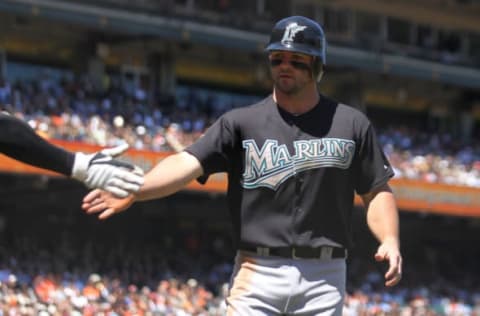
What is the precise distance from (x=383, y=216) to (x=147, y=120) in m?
15.2

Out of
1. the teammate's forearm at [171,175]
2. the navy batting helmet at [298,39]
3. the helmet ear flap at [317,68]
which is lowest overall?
the teammate's forearm at [171,175]

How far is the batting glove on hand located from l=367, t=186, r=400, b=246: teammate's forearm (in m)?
1.20

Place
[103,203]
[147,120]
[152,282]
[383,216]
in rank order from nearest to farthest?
[103,203], [383,216], [152,282], [147,120]

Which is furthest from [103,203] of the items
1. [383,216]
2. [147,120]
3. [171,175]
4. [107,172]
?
[147,120]

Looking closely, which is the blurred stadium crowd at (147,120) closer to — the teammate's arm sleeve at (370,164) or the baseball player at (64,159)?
the teammate's arm sleeve at (370,164)

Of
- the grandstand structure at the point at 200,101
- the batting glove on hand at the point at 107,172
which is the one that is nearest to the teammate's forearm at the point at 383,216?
the batting glove on hand at the point at 107,172

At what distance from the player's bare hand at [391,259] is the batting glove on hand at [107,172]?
1199 millimetres

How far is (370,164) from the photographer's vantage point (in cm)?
535

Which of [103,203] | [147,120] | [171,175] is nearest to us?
[103,203]

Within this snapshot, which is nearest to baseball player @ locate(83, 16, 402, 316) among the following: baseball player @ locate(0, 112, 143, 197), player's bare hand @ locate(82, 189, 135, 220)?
player's bare hand @ locate(82, 189, 135, 220)

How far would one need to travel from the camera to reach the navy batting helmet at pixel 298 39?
5219 mm

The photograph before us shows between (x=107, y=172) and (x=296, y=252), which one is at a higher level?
(x=107, y=172)

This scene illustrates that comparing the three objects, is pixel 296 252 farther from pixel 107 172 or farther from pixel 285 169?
pixel 107 172

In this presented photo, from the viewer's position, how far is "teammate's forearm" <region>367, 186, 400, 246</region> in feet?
17.5
